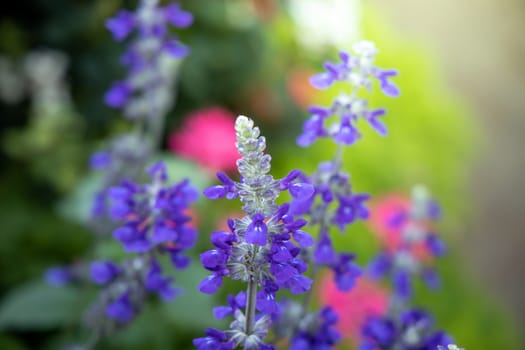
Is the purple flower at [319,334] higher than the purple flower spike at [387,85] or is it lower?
lower

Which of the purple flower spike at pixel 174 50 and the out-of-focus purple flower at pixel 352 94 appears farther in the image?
the purple flower spike at pixel 174 50

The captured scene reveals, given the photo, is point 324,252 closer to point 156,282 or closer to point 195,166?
point 156,282

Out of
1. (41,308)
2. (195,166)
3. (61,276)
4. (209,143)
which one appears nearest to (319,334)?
(61,276)

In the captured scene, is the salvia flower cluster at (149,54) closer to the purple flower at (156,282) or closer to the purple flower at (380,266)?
the purple flower at (156,282)

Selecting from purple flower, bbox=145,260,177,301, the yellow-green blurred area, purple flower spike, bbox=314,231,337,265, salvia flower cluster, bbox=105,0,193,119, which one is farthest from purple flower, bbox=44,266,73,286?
purple flower spike, bbox=314,231,337,265

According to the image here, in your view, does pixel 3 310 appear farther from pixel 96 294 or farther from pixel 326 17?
pixel 326 17

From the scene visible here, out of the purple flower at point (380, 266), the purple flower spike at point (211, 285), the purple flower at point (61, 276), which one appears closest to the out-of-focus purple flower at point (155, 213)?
the purple flower spike at point (211, 285)

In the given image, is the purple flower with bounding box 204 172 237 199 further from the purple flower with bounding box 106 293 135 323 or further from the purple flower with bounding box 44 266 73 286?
the purple flower with bounding box 44 266 73 286
